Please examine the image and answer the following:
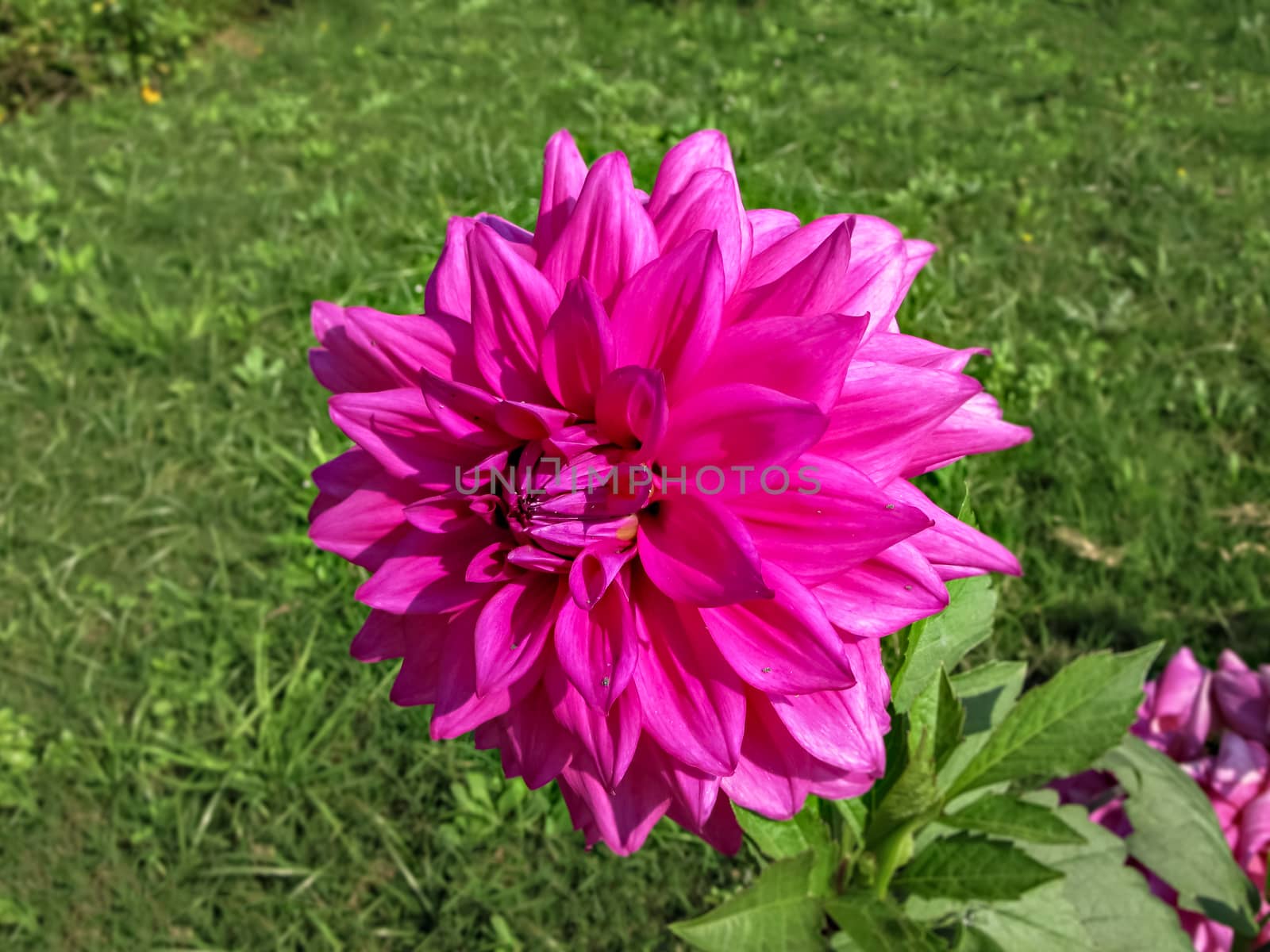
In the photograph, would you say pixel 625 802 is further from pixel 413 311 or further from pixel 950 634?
pixel 413 311

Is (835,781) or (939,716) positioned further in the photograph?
(939,716)

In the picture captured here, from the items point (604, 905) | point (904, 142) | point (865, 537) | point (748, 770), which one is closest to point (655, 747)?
point (748, 770)

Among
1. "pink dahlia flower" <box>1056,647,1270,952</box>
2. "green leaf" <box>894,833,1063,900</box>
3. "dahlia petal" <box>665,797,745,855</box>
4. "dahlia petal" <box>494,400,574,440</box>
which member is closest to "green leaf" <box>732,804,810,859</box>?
"dahlia petal" <box>665,797,745,855</box>

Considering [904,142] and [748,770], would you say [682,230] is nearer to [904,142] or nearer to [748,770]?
[748,770]

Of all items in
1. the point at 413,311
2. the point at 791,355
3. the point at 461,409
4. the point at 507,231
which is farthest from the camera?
the point at 413,311

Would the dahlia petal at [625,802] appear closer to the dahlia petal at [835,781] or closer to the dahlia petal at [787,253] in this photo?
Result: the dahlia petal at [835,781]

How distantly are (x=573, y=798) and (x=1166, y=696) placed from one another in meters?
1.54

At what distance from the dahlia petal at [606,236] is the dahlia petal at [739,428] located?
0.64 ft

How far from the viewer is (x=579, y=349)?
1056 millimetres

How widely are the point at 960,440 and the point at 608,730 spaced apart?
56cm

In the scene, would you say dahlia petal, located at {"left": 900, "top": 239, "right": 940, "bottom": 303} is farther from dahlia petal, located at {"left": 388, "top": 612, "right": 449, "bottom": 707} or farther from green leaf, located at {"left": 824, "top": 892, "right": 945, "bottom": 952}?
green leaf, located at {"left": 824, "top": 892, "right": 945, "bottom": 952}

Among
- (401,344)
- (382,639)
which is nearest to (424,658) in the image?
(382,639)

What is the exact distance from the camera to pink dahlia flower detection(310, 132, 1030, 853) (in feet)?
3.22

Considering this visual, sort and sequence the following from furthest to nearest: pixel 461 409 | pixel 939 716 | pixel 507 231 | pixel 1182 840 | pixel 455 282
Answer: pixel 1182 840
pixel 939 716
pixel 507 231
pixel 455 282
pixel 461 409
